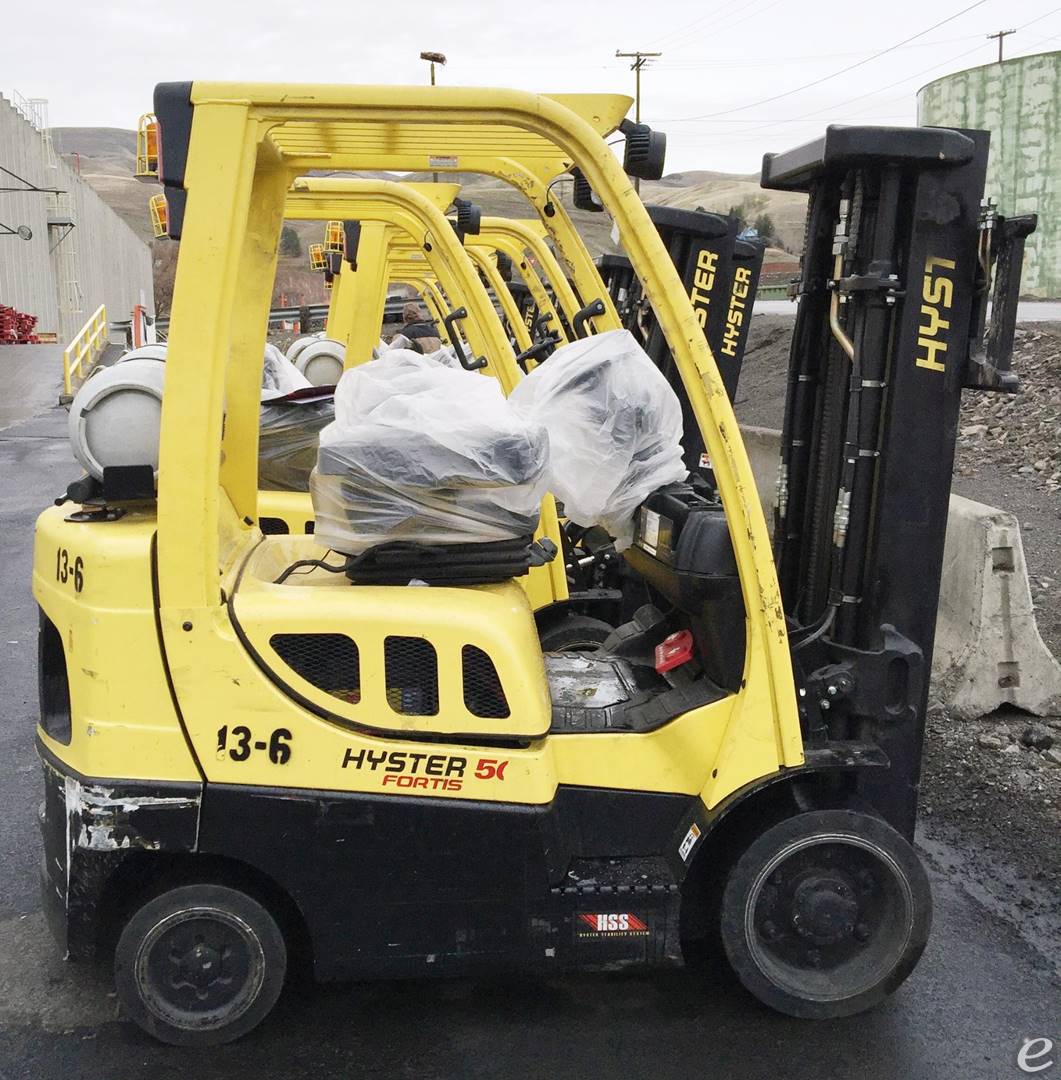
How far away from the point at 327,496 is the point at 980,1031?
248 cm

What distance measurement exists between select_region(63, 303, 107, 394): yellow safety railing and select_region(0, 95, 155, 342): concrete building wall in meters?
7.52

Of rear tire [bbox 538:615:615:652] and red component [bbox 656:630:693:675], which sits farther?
rear tire [bbox 538:615:615:652]

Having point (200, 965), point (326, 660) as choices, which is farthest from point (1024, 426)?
point (200, 965)

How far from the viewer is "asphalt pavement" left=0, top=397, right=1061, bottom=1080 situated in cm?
326

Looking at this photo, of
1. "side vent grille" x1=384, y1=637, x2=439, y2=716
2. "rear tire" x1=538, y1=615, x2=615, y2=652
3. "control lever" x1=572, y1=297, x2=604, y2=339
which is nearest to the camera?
"side vent grille" x1=384, y1=637, x2=439, y2=716

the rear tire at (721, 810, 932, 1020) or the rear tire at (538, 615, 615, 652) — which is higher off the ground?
the rear tire at (538, 615, 615, 652)

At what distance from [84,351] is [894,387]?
1101 inches

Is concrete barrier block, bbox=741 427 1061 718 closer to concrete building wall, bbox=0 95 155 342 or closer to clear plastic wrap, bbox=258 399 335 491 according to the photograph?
clear plastic wrap, bbox=258 399 335 491

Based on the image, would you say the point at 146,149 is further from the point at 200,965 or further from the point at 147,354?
the point at 200,965

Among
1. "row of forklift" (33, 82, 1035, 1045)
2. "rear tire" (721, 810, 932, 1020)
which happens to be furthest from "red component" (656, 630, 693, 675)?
"rear tire" (721, 810, 932, 1020)

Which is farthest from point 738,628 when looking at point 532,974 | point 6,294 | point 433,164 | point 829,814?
point 6,294

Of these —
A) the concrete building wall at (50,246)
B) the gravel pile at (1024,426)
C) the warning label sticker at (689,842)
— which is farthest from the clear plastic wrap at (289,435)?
the concrete building wall at (50,246)

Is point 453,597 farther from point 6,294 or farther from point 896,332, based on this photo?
point 6,294
